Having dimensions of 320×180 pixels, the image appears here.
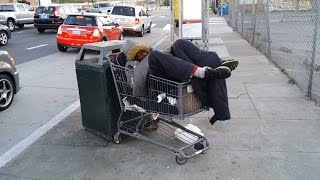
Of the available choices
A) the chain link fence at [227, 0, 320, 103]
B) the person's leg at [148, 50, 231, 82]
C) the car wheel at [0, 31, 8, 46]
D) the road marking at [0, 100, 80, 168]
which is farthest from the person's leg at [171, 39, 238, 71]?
the car wheel at [0, 31, 8, 46]

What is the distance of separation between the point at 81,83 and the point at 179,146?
1.58 meters

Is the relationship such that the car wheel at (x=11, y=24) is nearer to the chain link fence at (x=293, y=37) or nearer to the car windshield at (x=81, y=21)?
the car windshield at (x=81, y=21)

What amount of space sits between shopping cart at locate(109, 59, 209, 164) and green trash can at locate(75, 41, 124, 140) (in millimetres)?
141

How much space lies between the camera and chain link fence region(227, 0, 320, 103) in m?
6.81

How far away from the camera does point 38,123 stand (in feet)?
19.8

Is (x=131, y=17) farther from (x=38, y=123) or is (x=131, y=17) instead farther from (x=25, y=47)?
(x=38, y=123)

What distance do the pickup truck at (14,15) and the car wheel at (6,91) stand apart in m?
17.4

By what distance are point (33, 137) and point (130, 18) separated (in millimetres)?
16386

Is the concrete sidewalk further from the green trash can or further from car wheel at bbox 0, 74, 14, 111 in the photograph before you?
car wheel at bbox 0, 74, 14, 111

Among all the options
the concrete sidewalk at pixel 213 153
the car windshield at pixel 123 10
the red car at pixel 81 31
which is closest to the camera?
→ the concrete sidewalk at pixel 213 153

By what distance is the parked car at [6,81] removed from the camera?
6777 mm

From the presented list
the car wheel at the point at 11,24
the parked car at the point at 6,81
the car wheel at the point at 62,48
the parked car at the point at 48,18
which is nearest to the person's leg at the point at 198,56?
the parked car at the point at 6,81

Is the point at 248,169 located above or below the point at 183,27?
below

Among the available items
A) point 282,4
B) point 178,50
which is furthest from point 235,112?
point 282,4
